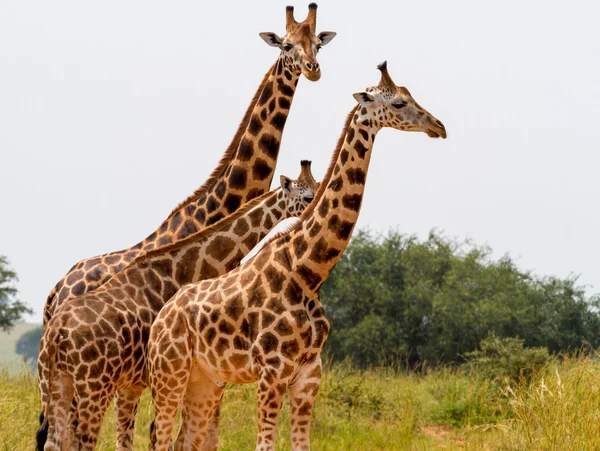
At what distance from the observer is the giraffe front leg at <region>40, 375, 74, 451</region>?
8.21 meters

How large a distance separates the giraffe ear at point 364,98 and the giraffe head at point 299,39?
202 cm

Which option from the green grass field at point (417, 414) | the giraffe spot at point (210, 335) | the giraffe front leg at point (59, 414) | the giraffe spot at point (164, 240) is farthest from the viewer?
the green grass field at point (417, 414)

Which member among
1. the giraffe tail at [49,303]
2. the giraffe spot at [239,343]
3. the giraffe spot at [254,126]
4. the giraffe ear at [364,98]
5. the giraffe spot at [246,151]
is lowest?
the giraffe tail at [49,303]

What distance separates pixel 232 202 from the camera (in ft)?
32.8

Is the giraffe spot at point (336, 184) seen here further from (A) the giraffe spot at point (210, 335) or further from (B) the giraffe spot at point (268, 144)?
(B) the giraffe spot at point (268, 144)

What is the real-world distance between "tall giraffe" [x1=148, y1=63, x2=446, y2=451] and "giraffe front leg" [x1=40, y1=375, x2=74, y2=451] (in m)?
0.79

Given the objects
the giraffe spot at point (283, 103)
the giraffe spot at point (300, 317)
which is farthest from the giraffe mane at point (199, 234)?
the giraffe spot at point (300, 317)

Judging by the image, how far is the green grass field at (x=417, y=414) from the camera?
36.5 feet

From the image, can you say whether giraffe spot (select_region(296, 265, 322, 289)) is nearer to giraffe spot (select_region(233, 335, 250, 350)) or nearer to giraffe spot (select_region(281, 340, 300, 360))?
giraffe spot (select_region(281, 340, 300, 360))

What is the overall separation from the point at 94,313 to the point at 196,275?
3.42ft

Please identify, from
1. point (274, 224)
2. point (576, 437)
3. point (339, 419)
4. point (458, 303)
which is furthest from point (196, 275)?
point (458, 303)

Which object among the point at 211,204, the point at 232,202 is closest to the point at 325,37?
the point at 232,202

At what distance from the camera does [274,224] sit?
29.9 ft

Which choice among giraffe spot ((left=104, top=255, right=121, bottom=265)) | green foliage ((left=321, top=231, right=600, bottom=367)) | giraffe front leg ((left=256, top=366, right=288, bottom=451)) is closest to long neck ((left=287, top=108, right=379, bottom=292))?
giraffe front leg ((left=256, top=366, right=288, bottom=451))
